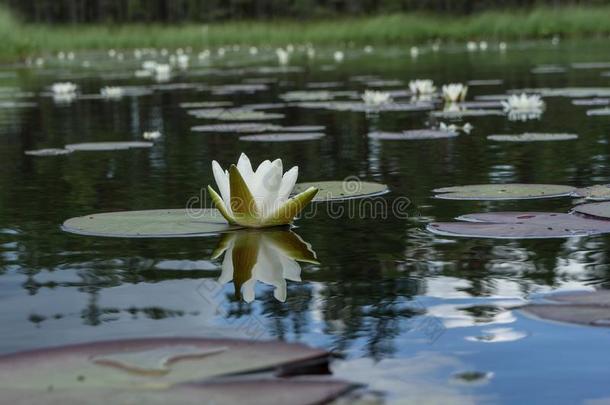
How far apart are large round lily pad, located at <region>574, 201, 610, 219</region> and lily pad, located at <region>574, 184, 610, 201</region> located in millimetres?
231

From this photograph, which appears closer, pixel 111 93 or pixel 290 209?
pixel 290 209

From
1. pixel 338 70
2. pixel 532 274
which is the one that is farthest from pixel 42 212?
pixel 338 70

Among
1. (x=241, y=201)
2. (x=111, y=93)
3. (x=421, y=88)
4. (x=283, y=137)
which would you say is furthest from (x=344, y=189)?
(x=111, y=93)

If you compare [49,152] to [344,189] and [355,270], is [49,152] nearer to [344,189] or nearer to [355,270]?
[344,189]

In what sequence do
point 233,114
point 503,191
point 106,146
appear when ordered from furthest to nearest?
1. point 233,114
2. point 106,146
3. point 503,191

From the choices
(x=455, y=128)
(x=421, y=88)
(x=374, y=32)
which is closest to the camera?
(x=455, y=128)

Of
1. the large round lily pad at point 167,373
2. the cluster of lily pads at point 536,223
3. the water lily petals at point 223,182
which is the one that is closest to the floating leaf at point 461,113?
the cluster of lily pads at point 536,223

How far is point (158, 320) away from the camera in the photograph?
2.49 metres

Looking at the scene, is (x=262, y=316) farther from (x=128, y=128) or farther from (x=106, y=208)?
(x=128, y=128)

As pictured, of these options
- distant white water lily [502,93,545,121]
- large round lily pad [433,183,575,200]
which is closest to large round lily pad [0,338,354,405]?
large round lily pad [433,183,575,200]

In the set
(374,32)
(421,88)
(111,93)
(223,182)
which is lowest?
(111,93)

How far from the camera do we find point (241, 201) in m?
3.54

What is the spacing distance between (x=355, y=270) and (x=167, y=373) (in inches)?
43.0

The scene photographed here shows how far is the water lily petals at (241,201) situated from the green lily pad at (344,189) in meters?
0.71
